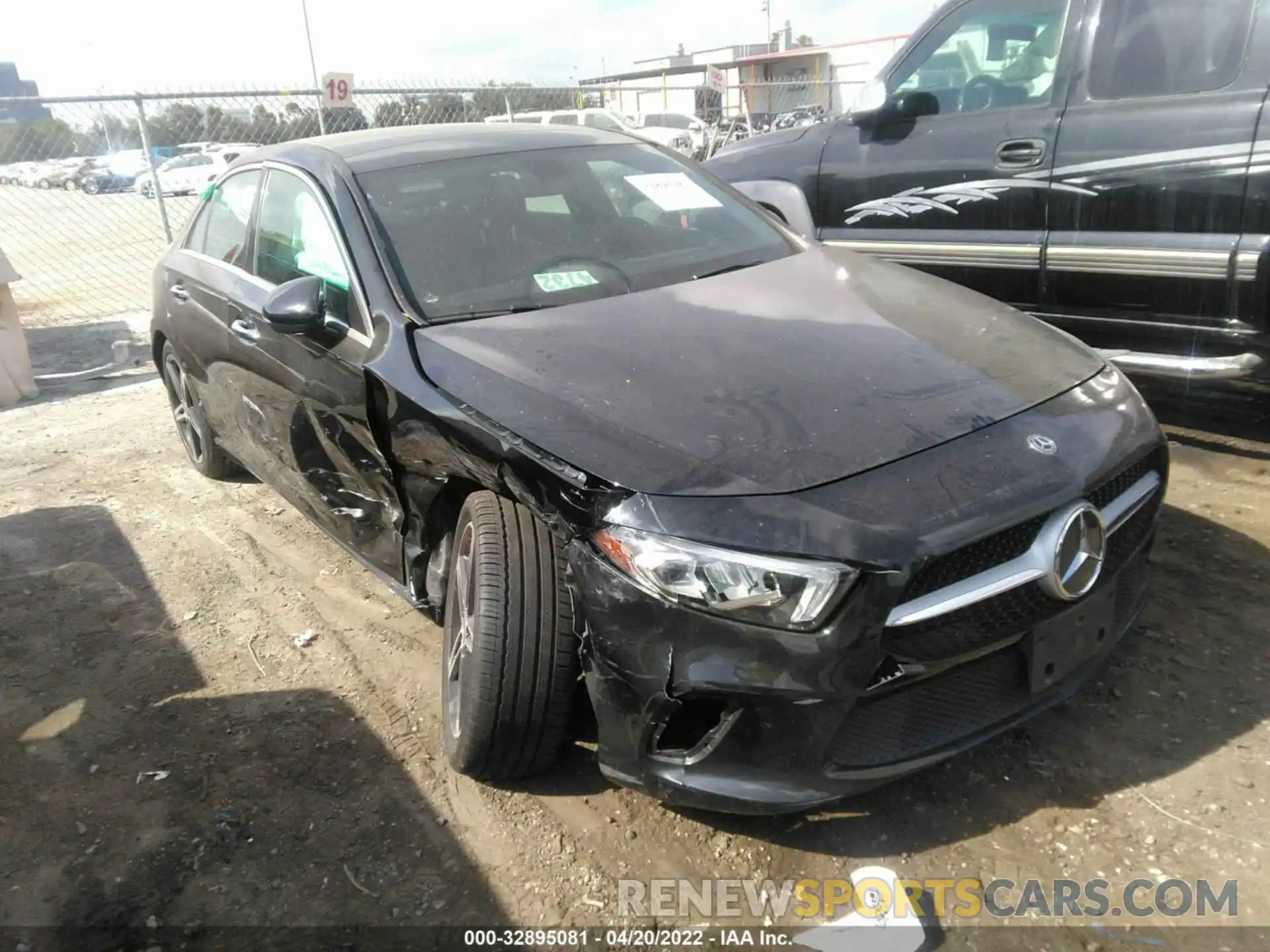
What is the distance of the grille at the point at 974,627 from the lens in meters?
2.04

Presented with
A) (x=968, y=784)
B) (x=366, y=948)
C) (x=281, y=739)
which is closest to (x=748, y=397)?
(x=968, y=784)

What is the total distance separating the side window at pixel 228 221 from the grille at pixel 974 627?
2.97 meters

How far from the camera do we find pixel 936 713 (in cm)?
217

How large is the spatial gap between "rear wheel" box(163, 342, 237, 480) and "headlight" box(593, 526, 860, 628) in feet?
11.1

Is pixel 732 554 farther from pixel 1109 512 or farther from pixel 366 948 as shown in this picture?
pixel 366 948

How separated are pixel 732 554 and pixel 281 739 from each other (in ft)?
5.47

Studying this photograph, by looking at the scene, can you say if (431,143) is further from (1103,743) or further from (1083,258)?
(1103,743)

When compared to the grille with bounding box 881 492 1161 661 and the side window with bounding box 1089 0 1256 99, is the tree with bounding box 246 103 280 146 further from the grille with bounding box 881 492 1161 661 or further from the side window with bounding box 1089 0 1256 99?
the grille with bounding box 881 492 1161 661

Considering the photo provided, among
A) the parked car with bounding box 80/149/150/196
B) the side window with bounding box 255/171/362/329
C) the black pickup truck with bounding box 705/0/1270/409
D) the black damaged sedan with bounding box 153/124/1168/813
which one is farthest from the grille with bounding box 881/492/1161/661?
the parked car with bounding box 80/149/150/196

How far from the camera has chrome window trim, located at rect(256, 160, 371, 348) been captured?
2.93 metres

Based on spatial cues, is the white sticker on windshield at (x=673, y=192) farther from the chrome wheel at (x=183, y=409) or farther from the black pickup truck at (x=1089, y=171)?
the chrome wheel at (x=183, y=409)

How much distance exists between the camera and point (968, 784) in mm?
2506

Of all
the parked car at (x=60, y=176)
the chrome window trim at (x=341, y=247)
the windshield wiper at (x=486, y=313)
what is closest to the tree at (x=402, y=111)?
the parked car at (x=60, y=176)

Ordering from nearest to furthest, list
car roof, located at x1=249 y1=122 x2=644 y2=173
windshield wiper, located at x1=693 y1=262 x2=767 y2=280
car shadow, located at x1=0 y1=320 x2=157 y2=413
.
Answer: windshield wiper, located at x1=693 y1=262 x2=767 y2=280
car roof, located at x1=249 y1=122 x2=644 y2=173
car shadow, located at x1=0 y1=320 x2=157 y2=413
